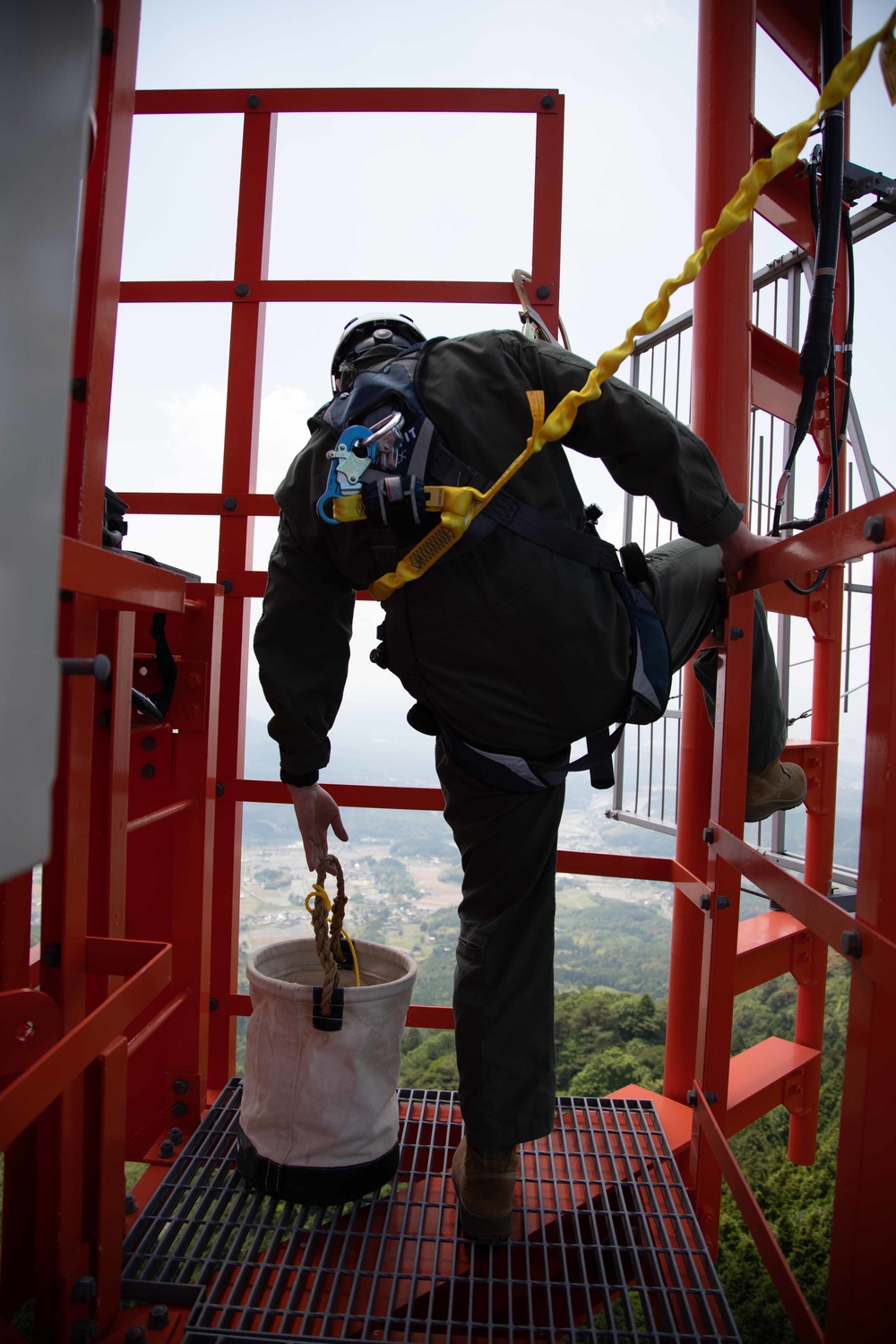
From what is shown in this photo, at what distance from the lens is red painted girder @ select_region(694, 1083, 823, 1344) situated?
1100mm

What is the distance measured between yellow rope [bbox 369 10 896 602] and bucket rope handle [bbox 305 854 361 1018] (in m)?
0.62

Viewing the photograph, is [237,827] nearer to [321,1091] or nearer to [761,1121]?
[321,1091]

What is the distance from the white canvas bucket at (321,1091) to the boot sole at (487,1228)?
19cm

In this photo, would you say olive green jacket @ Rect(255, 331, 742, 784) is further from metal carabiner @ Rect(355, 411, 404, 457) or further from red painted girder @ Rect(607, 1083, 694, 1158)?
red painted girder @ Rect(607, 1083, 694, 1158)

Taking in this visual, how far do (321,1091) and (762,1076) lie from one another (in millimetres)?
1510

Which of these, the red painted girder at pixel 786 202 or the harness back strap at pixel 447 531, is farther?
the red painted girder at pixel 786 202

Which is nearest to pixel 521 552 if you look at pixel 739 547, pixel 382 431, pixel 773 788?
pixel 382 431

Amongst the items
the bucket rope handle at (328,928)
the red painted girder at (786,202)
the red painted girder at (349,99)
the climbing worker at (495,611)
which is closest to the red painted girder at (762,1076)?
the climbing worker at (495,611)

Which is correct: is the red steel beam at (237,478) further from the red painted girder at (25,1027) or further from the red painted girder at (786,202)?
the red painted girder at (786,202)

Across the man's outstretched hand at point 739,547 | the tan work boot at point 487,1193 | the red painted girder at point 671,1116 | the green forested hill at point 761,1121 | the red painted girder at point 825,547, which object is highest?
the man's outstretched hand at point 739,547

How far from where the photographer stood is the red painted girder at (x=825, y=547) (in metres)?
0.95

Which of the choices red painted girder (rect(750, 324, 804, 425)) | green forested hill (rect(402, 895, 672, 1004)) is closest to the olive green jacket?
red painted girder (rect(750, 324, 804, 425))

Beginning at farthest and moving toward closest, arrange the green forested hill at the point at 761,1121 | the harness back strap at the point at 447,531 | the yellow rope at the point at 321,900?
1. the green forested hill at the point at 761,1121
2. the yellow rope at the point at 321,900
3. the harness back strap at the point at 447,531

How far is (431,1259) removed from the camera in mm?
1489
